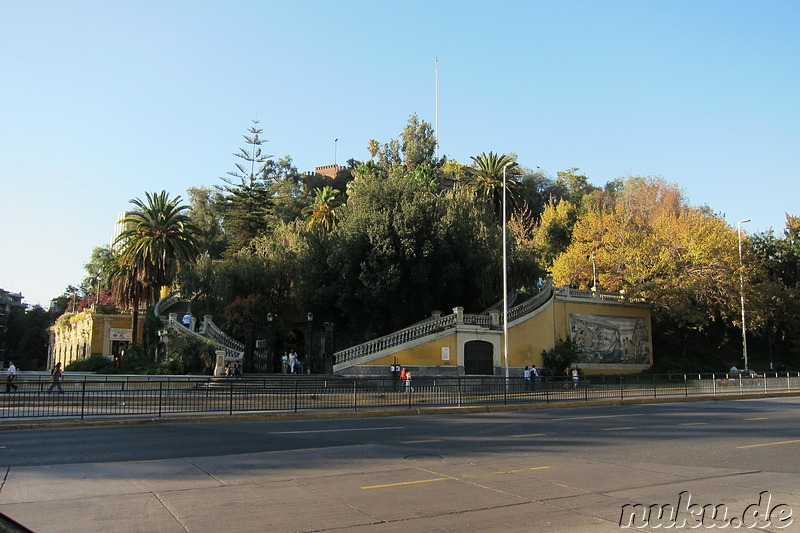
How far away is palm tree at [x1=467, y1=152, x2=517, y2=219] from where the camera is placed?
5856cm

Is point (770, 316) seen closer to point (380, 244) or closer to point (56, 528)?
point (380, 244)

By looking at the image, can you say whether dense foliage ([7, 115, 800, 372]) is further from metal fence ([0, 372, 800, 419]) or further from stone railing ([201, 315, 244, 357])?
metal fence ([0, 372, 800, 419])

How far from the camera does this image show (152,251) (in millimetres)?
43656

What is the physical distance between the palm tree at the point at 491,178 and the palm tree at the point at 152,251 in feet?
86.0

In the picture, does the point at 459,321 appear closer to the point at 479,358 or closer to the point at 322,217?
the point at 479,358

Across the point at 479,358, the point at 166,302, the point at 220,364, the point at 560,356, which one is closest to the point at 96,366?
the point at 166,302

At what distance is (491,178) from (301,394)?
40.4 m

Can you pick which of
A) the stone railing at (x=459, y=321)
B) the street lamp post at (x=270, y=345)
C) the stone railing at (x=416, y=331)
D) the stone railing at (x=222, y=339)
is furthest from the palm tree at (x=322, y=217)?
the stone railing at (x=416, y=331)

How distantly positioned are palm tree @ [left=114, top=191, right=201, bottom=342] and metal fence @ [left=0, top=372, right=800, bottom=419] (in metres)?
14.6

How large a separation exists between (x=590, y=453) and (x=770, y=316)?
145ft

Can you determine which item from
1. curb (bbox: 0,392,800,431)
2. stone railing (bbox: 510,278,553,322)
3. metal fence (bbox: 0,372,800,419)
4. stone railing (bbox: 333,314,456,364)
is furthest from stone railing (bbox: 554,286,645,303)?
curb (bbox: 0,392,800,431)

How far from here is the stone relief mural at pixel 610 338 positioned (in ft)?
149

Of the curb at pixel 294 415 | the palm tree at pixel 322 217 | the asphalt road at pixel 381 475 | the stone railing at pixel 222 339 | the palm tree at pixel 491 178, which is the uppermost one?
the palm tree at pixel 491 178

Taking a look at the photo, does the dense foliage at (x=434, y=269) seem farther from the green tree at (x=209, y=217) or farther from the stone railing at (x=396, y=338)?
the green tree at (x=209, y=217)
